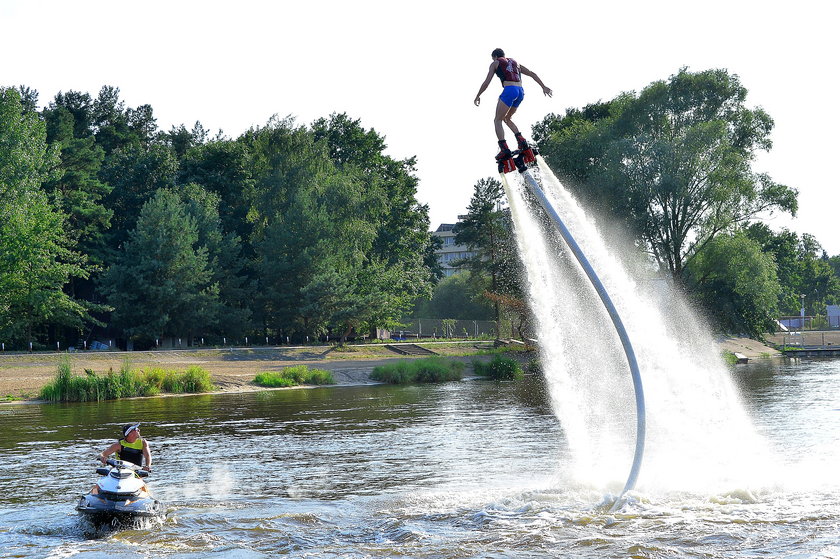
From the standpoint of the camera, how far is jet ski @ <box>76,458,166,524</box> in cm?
1759

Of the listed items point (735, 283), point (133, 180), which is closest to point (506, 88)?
point (735, 283)

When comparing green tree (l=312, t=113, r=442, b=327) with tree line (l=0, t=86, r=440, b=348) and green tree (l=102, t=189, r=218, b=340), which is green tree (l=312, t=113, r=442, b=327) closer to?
tree line (l=0, t=86, r=440, b=348)

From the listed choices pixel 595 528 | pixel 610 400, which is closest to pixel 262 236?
pixel 610 400

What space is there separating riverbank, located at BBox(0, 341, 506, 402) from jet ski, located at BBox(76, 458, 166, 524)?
30.6m

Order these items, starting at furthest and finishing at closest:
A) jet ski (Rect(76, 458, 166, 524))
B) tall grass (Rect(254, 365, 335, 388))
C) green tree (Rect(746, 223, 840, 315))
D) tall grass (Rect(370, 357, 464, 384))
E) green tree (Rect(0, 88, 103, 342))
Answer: green tree (Rect(746, 223, 840, 315)) → green tree (Rect(0, 88, 103, 342)) → tall grass (Rect(370, 357, 464, 384)) → tall grass (Rect(254, 365, 335, 388)) → jet ski (Rect(76, 458, 166, 524))

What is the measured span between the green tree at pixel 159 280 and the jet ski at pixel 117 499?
54.1 meters

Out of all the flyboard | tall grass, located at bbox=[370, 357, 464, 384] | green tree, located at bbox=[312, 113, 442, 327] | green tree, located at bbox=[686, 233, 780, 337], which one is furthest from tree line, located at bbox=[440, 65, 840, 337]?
the flyboard

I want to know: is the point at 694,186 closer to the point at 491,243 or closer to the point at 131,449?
the point at 491,243

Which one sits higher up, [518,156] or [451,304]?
[451,304]

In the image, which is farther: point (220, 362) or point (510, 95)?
point (220, 362)

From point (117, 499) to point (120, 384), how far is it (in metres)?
31.3

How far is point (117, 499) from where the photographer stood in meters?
17.6

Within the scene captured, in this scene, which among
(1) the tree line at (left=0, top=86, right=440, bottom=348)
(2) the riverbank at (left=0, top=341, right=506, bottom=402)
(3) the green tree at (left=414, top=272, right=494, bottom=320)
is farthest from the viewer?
(3) the green tree at (left=414, top=272, right=494, bottom=320)

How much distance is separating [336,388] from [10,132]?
33.2m
